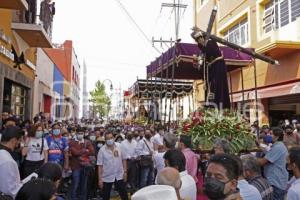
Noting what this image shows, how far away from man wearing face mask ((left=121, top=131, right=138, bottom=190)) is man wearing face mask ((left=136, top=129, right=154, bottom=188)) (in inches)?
7.5

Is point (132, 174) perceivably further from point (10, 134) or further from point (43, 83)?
point (43, 83)

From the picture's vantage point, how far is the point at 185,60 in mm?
10602

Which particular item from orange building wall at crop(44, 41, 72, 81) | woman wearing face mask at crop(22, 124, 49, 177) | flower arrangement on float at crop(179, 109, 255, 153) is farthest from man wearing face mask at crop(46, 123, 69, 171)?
orange building wall at crop(44, 41, 72, 81)

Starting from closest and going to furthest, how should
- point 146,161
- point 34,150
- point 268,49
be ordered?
1. point 34,150
2. point 146,161
3. point 268,49

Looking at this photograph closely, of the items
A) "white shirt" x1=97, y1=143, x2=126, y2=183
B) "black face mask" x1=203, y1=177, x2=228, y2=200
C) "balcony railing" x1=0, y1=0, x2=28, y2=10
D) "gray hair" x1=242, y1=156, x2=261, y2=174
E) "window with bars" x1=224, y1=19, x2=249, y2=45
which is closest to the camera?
"black face mask" x1=203, y1=177, x2=228, y2=200

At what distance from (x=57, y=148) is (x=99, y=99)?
5139 cm

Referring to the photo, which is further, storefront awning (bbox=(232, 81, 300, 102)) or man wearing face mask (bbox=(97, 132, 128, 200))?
storefront awning (bbox=(232, 81, 300, 102))

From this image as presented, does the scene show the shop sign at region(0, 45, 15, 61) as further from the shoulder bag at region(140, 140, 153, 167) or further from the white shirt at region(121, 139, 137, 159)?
the shoulder bag at region(140, 140, 153, 167)

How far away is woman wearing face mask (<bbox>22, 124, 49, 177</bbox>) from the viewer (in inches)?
306

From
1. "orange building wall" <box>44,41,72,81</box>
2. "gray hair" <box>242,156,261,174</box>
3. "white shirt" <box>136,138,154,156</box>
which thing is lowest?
"white shirt" <box>136,138,154,156</box>

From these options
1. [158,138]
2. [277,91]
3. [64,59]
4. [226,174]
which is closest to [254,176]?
[226,174]

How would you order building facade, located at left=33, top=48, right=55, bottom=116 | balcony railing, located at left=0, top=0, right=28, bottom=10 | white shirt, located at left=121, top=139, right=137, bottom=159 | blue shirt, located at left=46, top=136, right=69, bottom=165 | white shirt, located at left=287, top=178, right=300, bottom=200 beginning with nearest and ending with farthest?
white shirt, located at left=287, top=178, right=300, bottom=200, blue shirt, located at left=46, top=136, right=69, bottom=165, balcony railing, located at left=0, top=0, right=28, bottom=10, white shirt, located at left=121, top=139, right=137, bottom=159, building facade, located at left=33, top=48, right=55, bottom=116

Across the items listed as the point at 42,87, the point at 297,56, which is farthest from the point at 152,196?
the point at 42,87

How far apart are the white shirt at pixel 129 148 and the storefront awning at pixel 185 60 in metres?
2.67
